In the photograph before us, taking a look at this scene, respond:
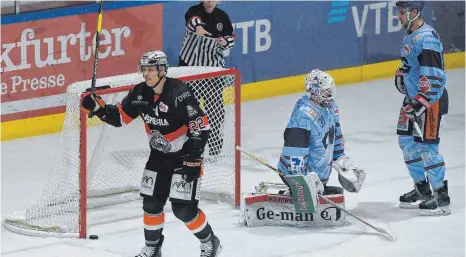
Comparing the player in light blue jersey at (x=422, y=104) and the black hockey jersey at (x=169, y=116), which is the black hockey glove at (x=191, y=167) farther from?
the player in light blue jersey at (x=422, y=104)

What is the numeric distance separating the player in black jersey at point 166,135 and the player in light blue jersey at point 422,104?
192 cm

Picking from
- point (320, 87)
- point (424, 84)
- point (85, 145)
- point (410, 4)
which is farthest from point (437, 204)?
point (85, 145)

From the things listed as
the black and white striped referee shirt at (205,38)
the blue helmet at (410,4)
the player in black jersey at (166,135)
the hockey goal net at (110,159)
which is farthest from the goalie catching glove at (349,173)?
the black and white striped referee shirt at (205,38)

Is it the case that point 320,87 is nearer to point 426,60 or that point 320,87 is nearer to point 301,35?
point 426,60

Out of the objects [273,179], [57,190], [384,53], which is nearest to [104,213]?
[57,190]

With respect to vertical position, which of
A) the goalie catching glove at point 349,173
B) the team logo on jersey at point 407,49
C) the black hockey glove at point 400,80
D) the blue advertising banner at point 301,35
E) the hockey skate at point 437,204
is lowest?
the hockey skate at point 437,204

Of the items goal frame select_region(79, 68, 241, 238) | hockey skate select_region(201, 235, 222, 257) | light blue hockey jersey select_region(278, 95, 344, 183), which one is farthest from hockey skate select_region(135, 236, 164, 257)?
light blue hockey jersey select_region(278, 95, 344, 183)

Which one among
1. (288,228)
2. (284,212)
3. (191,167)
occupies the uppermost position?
(191,167)

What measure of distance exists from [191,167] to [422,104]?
6.66 ft

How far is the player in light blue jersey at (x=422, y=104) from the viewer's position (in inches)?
384

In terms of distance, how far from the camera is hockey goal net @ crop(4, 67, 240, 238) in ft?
30.9

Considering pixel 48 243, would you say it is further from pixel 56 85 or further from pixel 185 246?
pixel 56 85

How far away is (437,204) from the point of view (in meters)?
9.98

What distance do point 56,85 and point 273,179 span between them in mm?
2114
